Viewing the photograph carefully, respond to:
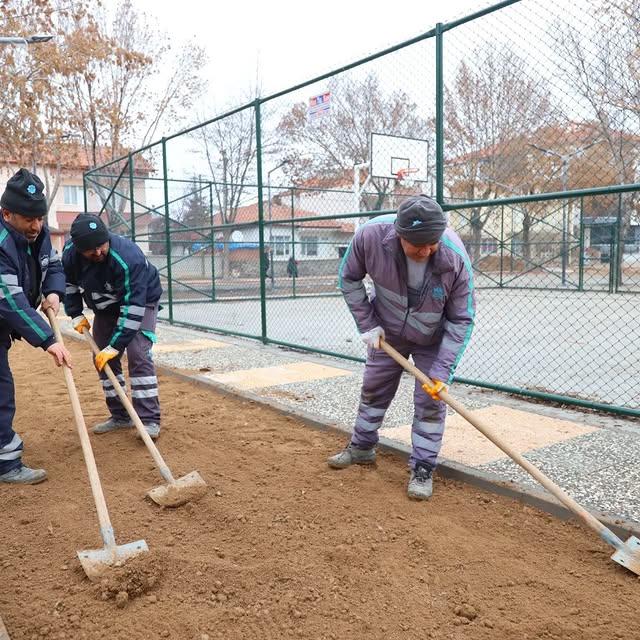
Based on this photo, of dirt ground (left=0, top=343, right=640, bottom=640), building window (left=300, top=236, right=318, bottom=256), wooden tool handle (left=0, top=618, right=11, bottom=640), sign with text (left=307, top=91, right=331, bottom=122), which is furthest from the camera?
building window (left=300, top=236, right=318, bottom=256)

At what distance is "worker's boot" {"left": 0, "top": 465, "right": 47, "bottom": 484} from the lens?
11.7 feet


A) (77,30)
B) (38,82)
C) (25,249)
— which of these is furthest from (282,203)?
(25,249)

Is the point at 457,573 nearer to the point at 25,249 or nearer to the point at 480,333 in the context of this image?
the point at 25,249

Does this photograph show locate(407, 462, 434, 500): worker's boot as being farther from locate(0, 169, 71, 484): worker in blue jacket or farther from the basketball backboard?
the basketball backboard

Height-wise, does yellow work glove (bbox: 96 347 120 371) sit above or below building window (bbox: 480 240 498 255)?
below

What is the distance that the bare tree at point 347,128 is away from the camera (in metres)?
8.52

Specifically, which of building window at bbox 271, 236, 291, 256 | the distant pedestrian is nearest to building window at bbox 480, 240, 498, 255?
the distant pedestrian

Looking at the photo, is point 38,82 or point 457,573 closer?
point 457,573

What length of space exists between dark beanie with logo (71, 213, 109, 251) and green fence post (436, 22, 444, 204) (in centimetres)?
307

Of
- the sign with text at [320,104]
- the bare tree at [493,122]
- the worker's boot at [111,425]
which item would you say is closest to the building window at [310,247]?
the sign with text at [320,104]

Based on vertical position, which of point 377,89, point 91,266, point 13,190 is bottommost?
point 91,266

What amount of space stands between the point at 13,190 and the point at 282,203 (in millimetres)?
13051

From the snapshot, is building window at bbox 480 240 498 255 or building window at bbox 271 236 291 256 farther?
building window at bbox 271 236 291 256

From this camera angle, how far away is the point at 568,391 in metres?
5.60
